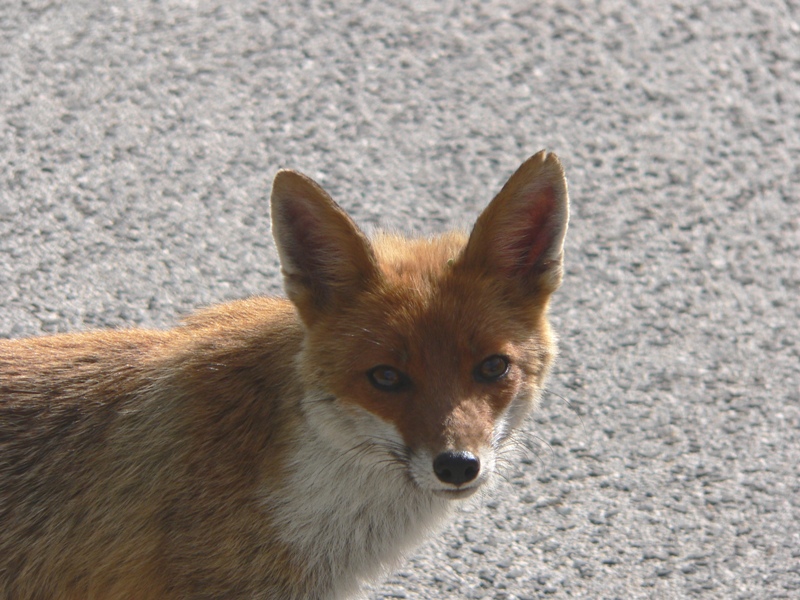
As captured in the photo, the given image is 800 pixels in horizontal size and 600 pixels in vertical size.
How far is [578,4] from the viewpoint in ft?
24.6

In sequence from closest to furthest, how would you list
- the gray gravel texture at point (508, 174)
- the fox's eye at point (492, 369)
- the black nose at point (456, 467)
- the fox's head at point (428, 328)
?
the black nose at point (456, 467), the fox's head at point (428, 328), the fox's eye at point (492, 369), the gray gravel texture at point (508, 174)

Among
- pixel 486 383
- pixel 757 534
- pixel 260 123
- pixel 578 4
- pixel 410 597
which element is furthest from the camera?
pixel 578 4

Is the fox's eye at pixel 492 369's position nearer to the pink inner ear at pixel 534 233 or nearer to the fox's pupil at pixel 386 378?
the fox's pupil at pixel 386 378

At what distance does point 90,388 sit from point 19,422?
0.27m

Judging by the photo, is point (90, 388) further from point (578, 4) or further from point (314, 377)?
point (578, 4)

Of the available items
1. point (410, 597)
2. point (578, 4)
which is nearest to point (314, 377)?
point (410, 597)

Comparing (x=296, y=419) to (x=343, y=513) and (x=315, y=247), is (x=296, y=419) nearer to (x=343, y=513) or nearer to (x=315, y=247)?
(x=343, y=513)

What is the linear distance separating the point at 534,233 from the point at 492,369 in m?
0.54

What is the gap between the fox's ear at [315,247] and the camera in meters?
3.56

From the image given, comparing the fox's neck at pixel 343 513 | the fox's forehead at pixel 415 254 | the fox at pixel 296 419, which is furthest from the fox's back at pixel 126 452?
the fox's forehead at pixel 415 254

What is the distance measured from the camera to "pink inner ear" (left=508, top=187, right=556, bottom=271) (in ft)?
12.4

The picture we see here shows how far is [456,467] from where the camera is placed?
338 cm

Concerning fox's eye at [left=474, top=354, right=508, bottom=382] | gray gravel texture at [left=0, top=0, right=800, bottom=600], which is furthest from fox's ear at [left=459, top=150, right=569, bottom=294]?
gray gravel texture at [left=0, top=0, right=800, bottom=600]

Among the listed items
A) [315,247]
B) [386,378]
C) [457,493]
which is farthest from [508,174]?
[457,493]
